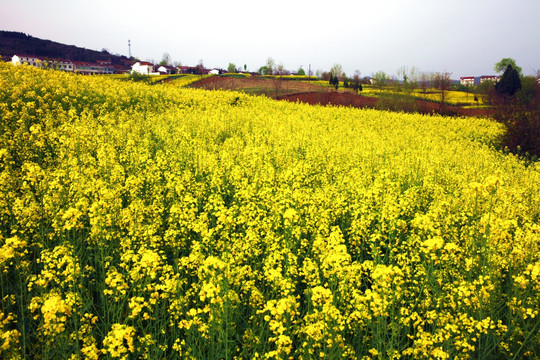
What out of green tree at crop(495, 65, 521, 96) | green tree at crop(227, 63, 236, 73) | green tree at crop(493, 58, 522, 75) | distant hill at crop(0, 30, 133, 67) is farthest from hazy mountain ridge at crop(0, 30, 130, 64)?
green tree at crop(493, 58, 522, 75)

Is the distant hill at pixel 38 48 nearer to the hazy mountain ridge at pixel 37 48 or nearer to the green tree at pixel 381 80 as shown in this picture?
the hazy mountain ridge at pixel 37 48

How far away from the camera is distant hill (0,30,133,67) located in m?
117

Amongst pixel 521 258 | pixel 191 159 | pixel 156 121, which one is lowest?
pixel 521 258

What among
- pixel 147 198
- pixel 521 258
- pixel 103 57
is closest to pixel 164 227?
pixel 147 198

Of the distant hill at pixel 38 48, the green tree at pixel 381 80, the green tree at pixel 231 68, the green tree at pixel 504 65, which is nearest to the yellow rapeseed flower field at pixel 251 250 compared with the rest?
the green tree at pixel 381 80

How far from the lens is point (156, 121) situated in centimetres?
1334

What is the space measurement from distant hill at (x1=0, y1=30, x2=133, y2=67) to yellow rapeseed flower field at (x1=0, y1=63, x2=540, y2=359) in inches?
5237

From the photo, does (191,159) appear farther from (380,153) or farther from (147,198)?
(380,153)

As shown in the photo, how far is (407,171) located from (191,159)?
602 cm

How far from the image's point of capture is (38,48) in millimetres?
119688

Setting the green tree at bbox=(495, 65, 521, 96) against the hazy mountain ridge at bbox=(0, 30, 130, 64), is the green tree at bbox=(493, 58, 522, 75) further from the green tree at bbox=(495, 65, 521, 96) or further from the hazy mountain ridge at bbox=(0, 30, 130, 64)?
the hazy mountain ridge at bbox=(0, 30, 130, 64)

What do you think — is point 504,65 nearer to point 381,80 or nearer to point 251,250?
point 381,80

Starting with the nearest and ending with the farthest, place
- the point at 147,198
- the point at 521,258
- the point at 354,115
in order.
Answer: the point at 521,258
the point at 147,198
the point at 354,115

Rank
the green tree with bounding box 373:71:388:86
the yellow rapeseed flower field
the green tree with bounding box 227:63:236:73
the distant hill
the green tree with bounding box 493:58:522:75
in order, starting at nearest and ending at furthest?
1. the yellow rapeseed flower field
2. the green tree with bounding box 373:71:388:86
3. the green tree with bounding box 493:58:522:75
4. the distant hill
5. the green tree with bounding box 227:63:236:73
